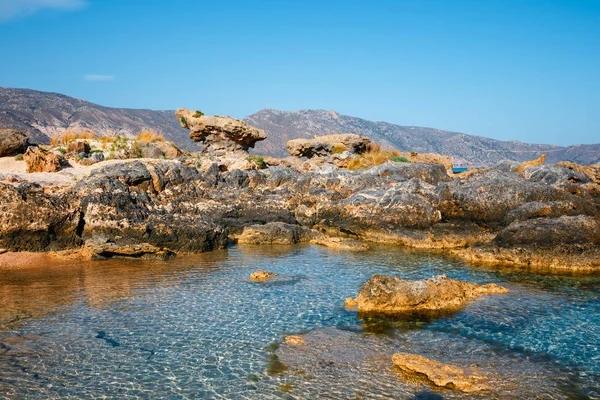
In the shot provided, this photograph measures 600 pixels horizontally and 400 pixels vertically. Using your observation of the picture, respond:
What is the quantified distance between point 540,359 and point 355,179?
1625 centimetres

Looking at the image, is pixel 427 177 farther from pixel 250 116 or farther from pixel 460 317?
pixel 250 116

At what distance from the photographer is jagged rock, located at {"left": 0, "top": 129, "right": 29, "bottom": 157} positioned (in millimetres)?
24703

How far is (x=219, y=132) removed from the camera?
3481 centimetres

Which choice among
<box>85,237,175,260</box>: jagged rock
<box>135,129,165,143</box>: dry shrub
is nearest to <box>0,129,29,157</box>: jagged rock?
<box>135,129,165,143</box>: dry shrub

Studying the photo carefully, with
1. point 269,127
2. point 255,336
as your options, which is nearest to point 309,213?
point 255,336

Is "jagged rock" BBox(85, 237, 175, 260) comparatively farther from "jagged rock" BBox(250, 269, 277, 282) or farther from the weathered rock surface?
"jagged rock" BBox(250, 269, 277, 282)

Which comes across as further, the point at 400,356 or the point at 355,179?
the point at 355,179

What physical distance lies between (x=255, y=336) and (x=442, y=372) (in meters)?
3.22

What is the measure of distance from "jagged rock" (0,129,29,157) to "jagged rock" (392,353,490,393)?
24583 millimetres

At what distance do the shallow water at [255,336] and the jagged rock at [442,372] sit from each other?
210 millimetres

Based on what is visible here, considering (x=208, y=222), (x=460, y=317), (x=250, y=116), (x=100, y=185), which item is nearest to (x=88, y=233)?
(x=100, y=185)

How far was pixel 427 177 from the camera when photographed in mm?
24469

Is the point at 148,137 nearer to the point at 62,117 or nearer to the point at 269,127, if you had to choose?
the point at 62,117

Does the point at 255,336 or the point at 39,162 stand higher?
the point at 39,162
